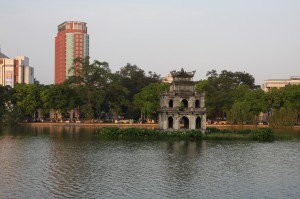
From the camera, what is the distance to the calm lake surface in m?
29.7

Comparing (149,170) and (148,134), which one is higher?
(148,134)

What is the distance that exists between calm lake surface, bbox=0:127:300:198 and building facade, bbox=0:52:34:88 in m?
103

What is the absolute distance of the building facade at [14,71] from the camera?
156 metres

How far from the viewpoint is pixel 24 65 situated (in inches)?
6383

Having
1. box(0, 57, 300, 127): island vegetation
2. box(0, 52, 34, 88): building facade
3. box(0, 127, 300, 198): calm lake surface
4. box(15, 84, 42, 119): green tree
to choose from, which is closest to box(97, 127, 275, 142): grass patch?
box(0, 127, 300, 198): calm lake surface

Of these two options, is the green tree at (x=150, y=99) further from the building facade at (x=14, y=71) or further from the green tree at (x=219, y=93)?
the building facade at (x=14, y=71)

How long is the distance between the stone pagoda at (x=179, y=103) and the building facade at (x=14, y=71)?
97.9 m

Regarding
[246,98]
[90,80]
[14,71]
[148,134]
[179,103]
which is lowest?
[148,134]

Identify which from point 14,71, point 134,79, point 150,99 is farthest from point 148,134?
point 14,71

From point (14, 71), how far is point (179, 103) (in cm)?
10306

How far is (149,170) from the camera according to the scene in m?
37.7

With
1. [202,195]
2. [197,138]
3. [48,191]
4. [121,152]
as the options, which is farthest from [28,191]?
[197,138]

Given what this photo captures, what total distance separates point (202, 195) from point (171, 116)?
40.9 metres

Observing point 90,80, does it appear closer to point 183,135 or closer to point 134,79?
point 134,79
